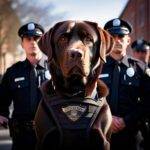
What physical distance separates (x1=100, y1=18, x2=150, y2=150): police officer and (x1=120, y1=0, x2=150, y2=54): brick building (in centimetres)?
2862

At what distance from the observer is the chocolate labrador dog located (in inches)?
112

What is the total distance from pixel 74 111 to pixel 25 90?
144 cm

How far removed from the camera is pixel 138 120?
402cm

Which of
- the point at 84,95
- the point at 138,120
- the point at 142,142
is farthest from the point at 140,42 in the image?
the point at 84,95

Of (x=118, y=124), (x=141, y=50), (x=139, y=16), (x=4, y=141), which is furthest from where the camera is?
(x=139, y=16)

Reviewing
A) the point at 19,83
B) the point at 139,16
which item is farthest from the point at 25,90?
the point at 139,16

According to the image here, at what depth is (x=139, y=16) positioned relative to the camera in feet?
125

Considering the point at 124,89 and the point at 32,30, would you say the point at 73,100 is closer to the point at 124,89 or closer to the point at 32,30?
the point at 124,89

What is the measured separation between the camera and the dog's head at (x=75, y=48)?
109 inches

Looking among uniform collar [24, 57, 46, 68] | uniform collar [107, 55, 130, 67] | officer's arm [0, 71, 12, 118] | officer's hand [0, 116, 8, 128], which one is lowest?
officer's hand [0, 116, 8, 128]

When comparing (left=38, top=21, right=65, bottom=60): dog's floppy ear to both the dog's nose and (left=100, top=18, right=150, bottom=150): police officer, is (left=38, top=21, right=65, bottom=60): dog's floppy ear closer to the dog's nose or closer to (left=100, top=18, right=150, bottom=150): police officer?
the dog's nose

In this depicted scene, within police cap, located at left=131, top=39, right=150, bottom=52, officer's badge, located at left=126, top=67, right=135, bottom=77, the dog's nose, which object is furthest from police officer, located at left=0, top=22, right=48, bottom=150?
police cap, located at left=131, top=39, right=150, bottom=52

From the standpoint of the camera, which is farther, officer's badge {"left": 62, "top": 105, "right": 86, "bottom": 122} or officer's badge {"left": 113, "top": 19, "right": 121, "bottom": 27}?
officer's badge {"left": 113, "top": 19, "right": 121, "bottom": 27}

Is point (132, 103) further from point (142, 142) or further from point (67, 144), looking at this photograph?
point (67, 144)
